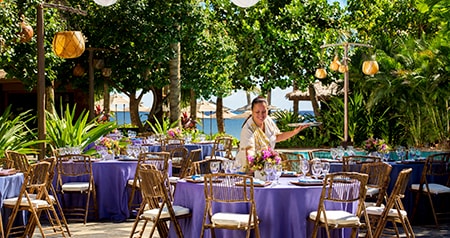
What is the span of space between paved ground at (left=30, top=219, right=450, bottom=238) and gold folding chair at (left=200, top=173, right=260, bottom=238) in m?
2.23

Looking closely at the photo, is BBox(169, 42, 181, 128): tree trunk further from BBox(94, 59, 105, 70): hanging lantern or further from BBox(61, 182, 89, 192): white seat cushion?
BBox(61, 182, 89, 192): white seat cushion

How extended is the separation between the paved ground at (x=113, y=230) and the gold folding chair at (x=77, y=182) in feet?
0.77

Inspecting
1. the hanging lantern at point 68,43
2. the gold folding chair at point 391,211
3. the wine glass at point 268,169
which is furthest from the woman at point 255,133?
the hanging lantern at point 68,43

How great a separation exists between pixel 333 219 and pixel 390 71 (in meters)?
14.1

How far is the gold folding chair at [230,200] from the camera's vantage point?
6160mm

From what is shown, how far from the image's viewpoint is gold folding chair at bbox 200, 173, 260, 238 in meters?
6.16

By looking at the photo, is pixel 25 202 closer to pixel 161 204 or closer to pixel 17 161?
pixel 17 161

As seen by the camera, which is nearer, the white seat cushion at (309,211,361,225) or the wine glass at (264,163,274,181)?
the white seat cushion at (309,211,361,225)

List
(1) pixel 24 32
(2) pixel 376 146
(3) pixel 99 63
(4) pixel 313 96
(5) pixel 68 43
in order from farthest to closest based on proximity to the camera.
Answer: (4) pixel 313 96
(3) pixel 99 63
(1) pixel 24 32
(5) pixel 68 43
(2) pixel 376 146

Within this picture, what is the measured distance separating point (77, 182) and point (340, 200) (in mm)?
4401

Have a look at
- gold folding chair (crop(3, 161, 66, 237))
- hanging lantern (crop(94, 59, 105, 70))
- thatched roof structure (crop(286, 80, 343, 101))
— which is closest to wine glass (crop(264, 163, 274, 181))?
gold folding chair (crop(3, 161, 66, 237))

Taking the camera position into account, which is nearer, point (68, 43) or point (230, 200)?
point (230, 200)

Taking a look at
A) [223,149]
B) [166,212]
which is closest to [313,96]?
[223,149]

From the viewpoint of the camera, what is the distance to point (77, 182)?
9.58 meters
